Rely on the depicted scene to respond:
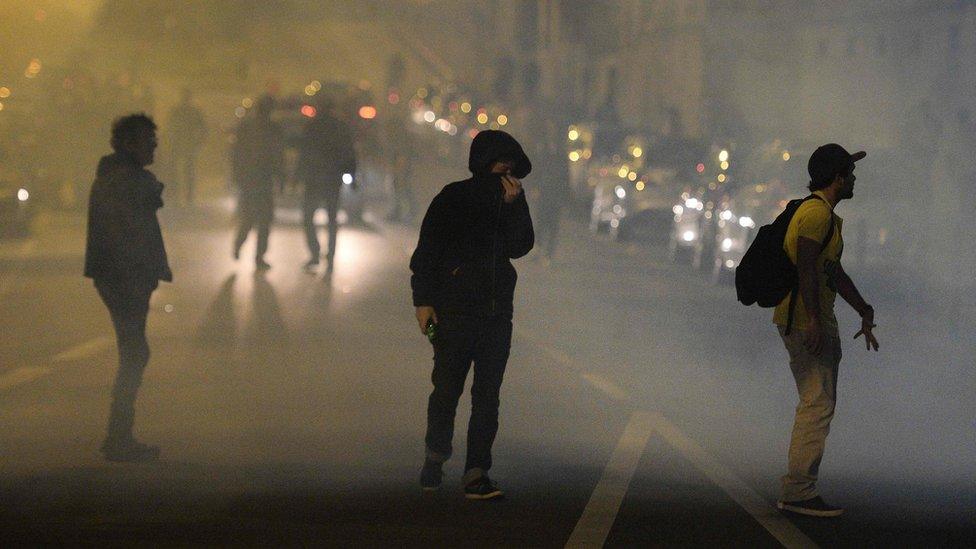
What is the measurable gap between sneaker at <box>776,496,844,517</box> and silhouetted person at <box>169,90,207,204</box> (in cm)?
2371

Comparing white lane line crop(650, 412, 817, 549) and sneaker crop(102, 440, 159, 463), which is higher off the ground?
white lane line crop(650, 412, 817, 549)

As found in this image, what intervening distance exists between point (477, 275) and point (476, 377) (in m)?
0.45

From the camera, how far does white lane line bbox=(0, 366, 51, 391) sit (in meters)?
10.4

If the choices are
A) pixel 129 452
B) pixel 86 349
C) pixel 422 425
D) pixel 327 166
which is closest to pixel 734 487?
pixel 422 425

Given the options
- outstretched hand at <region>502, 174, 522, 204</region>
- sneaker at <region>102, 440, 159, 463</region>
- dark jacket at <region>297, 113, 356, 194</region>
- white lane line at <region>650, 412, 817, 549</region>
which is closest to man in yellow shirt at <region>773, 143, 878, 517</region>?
white lane line at <region>650, 412, 817, 549</region>

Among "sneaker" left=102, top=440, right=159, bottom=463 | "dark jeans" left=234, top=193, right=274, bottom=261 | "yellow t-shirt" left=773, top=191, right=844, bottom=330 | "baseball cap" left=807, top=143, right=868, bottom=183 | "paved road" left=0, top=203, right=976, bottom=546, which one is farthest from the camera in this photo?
"dark jeans" left=234, top=193, right=274, bottom=261

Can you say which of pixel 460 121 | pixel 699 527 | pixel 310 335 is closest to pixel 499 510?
pixel 699 527

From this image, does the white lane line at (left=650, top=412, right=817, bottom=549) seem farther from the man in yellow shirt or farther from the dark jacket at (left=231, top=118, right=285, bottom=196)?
the dark jacket at (left=231, top=118, right=285, bottom=196)

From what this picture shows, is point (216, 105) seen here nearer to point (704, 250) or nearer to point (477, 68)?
point (477, 68)

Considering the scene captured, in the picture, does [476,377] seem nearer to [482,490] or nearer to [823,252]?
[482,490]

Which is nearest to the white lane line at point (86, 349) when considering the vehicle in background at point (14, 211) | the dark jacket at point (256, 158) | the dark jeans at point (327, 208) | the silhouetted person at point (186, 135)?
the dark jeans at point (327, 208)

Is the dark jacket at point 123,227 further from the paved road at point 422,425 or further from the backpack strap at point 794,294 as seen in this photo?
the backpack strap at point 794,294

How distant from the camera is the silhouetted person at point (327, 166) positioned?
17.5m

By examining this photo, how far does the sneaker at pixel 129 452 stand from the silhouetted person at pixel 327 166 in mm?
9525
